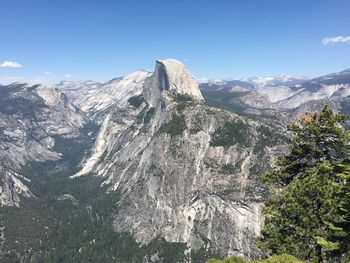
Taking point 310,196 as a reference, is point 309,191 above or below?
above

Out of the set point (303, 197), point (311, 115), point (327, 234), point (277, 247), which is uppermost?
point (311, 115)

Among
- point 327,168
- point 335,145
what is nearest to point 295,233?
point 327,168

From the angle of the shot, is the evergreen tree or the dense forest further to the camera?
the evergreen tree

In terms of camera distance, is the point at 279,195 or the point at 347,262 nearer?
the point at 347,262

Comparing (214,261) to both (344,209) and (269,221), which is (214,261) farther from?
(344,209)

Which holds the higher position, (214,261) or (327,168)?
(327,168)

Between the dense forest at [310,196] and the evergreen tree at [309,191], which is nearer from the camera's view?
the dense forest at [310,196]

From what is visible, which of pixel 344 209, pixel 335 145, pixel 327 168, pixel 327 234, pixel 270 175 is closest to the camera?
pixel 344 209

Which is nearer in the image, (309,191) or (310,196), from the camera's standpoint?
(309,191)
